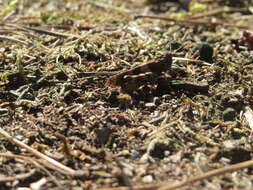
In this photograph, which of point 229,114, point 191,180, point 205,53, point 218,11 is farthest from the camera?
point 218,11

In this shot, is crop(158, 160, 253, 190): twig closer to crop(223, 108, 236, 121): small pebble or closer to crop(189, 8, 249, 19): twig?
crop(223, 108, 236, 121): small pebble

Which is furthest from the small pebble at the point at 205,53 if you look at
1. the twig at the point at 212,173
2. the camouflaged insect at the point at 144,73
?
the twig at the point at 212,173

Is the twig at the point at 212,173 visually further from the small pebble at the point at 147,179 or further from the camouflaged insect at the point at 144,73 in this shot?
the camouflaged insect at the point at 144,73

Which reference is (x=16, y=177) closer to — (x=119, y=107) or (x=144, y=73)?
(x=119, y=107)

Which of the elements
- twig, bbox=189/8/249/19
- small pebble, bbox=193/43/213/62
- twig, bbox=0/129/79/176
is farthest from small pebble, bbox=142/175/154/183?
twig, bbox=189/8/249/19

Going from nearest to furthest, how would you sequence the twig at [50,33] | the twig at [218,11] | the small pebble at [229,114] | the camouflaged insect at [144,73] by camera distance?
the small pebble at [229,114]
the camouflaged insect at [144,73]
the twig at [50,33]
the twig at [218,11]

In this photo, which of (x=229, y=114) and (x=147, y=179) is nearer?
(x=147, y=179)

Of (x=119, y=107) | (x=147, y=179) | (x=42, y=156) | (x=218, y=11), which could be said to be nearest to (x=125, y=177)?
(x=147, y=179)

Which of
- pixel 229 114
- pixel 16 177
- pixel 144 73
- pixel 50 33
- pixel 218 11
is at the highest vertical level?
pixel 218 11

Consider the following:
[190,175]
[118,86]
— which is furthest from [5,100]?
[190,175]
